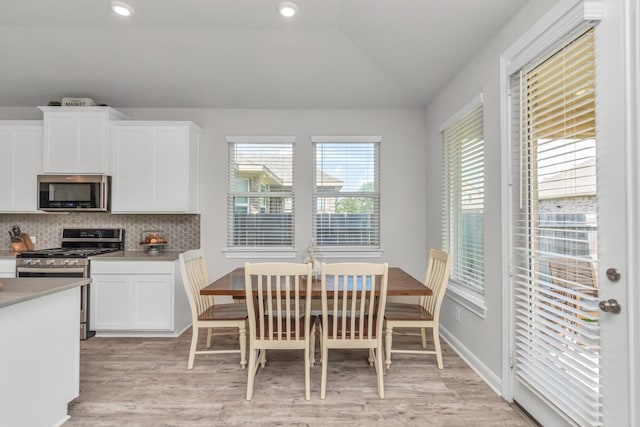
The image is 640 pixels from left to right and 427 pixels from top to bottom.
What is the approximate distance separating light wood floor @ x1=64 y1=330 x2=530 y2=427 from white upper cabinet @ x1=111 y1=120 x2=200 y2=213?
163 cm

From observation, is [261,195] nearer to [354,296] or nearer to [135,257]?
[135,257]

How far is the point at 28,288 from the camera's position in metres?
1.89

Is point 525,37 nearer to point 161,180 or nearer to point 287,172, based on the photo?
point 287,172

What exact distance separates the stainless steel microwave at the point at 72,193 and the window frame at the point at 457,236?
150 inches

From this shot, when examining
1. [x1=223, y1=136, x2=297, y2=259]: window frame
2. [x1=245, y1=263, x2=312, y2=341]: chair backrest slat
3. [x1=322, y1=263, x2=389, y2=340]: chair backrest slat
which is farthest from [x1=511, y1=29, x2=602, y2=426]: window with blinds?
[x1=223, y1=136, x2=297, y2=259]: window frame

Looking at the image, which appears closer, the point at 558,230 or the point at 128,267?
the point at 558,230

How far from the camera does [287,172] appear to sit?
430cm

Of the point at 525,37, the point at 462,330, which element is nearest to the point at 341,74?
the point at 525,37

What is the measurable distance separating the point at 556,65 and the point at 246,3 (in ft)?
7.75

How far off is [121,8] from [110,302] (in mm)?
2857

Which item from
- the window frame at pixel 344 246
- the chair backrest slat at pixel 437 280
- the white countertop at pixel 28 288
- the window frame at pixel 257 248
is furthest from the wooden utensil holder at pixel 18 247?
the chair backrest slat at pixel 437 280

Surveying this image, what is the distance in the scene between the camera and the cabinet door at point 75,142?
3.78m

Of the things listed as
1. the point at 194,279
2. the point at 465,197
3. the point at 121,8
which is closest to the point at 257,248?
→ the point at 194,279

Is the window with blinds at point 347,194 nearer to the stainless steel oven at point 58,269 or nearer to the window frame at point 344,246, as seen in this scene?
the window frame at point 344,246
